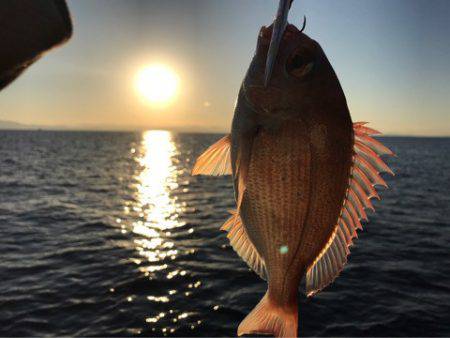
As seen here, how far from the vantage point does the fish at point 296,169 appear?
238 cm

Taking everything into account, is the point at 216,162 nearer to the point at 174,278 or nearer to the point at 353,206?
the point at 353,206

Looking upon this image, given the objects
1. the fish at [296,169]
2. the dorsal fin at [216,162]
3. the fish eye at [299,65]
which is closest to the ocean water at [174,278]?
the fish at [296,169]

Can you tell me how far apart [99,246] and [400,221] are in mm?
18662

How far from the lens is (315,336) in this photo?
11.0 meters

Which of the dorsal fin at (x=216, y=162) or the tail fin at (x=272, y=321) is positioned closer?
the tail fin at (x=272, y=321)

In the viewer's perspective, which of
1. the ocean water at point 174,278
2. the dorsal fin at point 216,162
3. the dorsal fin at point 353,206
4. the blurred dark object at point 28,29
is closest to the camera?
the blurred dark object at point 28,29

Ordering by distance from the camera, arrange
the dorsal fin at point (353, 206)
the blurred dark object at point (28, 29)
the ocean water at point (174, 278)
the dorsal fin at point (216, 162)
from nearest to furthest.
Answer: the blurred dark object at point (28, 29) < the dorsal fin at point (353, 206) < the dorsal fin at point (216, 162) < the ocean water at point (174, 278)

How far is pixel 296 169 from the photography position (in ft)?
8.05

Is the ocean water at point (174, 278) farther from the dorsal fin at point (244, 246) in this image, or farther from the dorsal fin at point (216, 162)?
the dorsal fin at point (216, 162)

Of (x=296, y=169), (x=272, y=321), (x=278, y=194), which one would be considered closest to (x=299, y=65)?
(x=296, y=169)

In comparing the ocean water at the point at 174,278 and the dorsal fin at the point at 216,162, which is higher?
the dorsal fin at the point at 216,162

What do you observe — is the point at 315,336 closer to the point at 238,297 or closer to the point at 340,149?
the point at 238,297

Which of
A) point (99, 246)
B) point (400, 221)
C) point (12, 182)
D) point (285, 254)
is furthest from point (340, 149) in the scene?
point (12, 182)

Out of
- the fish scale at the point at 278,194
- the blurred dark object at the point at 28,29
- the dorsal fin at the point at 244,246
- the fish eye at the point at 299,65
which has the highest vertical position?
the fish eye at the point at 299,65
